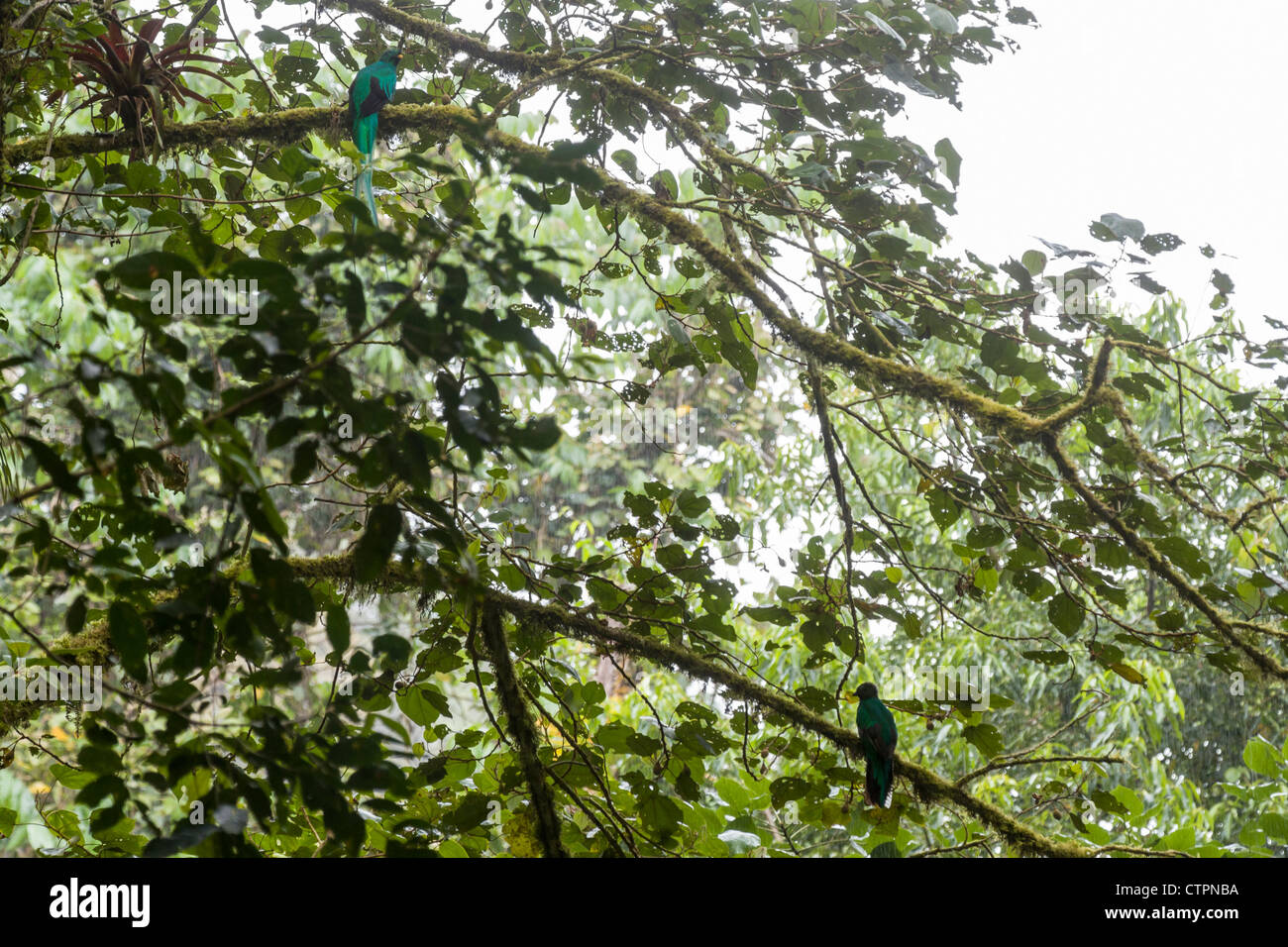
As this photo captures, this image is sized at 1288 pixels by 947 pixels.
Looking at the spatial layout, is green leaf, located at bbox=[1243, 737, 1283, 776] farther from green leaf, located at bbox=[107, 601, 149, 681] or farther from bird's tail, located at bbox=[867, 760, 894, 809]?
green leaf, located at bbox=[107, 601, 149, 681]

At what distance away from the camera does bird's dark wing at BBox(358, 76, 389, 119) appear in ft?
5.72

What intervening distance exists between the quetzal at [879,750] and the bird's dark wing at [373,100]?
136cm

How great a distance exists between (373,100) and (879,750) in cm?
144

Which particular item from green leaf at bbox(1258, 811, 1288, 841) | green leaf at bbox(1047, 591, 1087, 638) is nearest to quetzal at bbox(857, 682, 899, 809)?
green leaf at bbox(1047, 591, 1087, 638)

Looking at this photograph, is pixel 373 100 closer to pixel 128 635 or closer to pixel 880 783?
pixel 128 635

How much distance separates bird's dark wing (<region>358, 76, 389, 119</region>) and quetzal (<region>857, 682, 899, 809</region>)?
1.36 metres

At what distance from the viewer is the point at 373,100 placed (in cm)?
175

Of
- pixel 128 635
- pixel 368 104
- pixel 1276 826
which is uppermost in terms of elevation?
pixel 368 104

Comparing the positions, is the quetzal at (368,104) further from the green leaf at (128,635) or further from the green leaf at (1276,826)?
the green leaf at (1276,826)

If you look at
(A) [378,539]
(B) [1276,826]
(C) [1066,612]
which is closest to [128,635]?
(A) [378,539]

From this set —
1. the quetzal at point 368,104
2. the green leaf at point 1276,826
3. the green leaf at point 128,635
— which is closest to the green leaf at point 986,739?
the green leaf at point 1276,826

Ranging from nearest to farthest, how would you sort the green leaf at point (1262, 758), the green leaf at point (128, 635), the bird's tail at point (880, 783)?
the green leaf at point (128, 635) → the bird's tail at point (880, 783) → the green leaf at point (1262, 758)

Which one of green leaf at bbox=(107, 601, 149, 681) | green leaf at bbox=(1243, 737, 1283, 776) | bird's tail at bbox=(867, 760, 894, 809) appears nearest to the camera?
green leaf at bbox=(107, 601, 149, 681)

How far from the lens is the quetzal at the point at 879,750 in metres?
1.54
